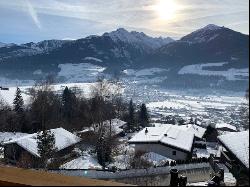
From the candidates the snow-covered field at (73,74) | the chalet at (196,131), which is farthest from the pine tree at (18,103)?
the chalet at (196,131)

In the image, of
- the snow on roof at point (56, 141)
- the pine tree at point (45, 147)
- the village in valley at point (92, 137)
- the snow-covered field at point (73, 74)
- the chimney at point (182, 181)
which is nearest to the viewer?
the chimney at point (182, 181)

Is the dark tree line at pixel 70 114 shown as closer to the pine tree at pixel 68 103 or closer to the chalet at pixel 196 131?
the pine tree at pixel 68 103

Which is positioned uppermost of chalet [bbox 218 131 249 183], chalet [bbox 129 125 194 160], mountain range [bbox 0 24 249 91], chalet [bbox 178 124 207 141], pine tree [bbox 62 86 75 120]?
mountain range [bbox 0 24 249 91]

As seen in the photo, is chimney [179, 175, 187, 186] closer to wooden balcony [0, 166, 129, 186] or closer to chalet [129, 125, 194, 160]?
wooden balcony [0, 166, 129, 186]

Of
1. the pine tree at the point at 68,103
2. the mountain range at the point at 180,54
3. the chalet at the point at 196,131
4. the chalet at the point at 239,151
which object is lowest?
the chalet at the point at 196,131

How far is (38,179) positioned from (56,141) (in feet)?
29.5

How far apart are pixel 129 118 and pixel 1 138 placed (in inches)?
370

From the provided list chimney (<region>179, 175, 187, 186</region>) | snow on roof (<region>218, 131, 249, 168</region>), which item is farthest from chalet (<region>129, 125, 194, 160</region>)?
chimney (<region>179, 175, 187, 186</region>)

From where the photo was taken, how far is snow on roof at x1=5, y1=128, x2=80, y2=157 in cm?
854

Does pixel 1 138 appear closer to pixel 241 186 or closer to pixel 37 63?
pixel 37 63

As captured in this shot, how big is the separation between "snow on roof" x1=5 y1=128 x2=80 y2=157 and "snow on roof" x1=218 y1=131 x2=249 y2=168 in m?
6.52

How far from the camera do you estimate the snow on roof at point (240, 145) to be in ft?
2.99

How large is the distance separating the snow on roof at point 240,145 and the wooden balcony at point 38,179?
0.88 feet

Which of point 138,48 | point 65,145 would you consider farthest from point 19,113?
point 138,48
